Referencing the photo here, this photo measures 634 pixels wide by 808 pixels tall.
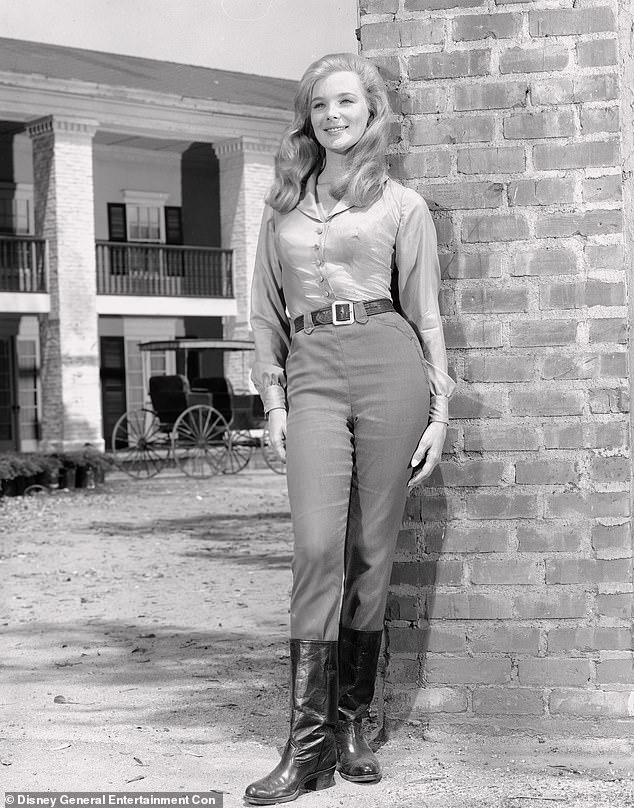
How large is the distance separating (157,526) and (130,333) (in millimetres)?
14318

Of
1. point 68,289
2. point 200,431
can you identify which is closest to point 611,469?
point 200,431

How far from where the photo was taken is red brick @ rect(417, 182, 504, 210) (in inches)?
154

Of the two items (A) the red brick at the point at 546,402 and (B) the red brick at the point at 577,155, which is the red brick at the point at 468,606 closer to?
(A) the red brick at the point at 546,402

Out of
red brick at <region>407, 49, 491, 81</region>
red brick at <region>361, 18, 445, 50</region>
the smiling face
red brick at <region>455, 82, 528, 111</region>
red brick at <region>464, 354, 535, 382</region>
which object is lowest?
red brick at <region>464, 354, 535, 382</region>

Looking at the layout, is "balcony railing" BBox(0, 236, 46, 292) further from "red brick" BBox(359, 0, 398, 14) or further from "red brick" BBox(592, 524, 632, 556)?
"red brick" BBox(592, 524, 632, 556)

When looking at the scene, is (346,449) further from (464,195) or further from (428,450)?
(464,195)

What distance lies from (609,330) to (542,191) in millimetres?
467

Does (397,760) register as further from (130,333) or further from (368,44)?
(130,333)

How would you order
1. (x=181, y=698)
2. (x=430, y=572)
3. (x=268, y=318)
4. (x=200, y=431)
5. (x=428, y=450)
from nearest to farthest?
(x=428, y=450), (x=268, y=318), (x=430, y=572), (x=181, y=698), (x=200, y=431)

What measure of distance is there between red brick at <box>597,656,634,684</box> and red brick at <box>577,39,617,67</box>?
1804 mm

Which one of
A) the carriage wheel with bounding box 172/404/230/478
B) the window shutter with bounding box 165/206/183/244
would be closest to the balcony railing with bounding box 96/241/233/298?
the window shutter with bounding box 165/206/183/244

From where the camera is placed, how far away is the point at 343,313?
345 cm

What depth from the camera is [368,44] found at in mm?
3912

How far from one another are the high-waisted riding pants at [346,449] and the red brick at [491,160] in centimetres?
66
